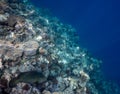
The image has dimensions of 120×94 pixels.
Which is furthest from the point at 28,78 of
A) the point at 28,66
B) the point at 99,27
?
the point at 99,27

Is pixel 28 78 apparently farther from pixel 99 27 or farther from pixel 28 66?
pixel 99 27

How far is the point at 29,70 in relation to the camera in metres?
7.19

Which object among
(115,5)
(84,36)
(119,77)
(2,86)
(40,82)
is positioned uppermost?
(115,5)

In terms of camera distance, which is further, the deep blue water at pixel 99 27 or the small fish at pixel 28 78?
the deep blue water at pixel 99 27

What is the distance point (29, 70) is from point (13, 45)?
109 centimetres

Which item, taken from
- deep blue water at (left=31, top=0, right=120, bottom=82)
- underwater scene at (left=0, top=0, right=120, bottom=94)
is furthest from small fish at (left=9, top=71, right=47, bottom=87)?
deep blue water at (left=31, top=0, right=120, bottom=82)

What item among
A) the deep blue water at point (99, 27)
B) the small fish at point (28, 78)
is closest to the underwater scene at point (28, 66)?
the small fish at point (28, 78)

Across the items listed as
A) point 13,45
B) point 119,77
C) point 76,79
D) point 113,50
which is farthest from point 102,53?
point 13,45

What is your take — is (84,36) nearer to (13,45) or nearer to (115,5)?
(115,5)

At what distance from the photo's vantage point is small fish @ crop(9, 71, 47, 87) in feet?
22.2

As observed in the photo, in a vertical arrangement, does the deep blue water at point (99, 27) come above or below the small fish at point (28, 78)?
above

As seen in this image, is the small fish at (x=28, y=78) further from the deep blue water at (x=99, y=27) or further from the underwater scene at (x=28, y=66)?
the deep blue water at (x=99, y=27)

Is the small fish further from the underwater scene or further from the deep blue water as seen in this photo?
the deep blue water

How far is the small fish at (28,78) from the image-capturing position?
6.78 meters
